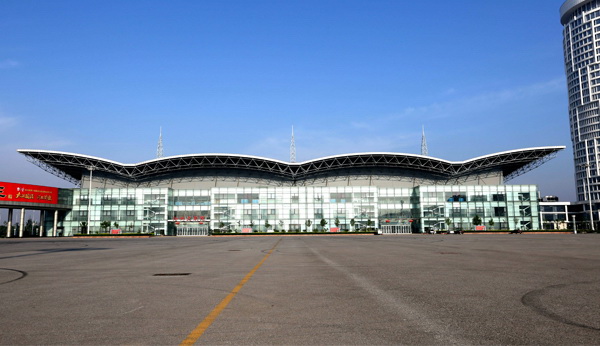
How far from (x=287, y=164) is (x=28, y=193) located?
55.2 m

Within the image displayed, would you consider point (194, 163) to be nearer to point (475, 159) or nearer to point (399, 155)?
point (399, 155)

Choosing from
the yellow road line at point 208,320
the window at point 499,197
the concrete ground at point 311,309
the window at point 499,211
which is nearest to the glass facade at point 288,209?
the window at point 499,211

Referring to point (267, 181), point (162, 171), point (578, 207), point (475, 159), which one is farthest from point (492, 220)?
point (578, 207)

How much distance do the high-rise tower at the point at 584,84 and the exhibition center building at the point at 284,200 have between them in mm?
86854

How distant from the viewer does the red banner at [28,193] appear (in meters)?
85.9

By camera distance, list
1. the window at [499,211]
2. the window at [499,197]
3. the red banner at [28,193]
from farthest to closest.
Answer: the window at [499,197]
the window at [499,211]
the red banner at [28,193]

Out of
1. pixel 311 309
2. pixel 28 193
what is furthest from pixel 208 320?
pixel 28 193

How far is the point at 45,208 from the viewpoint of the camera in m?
95.2

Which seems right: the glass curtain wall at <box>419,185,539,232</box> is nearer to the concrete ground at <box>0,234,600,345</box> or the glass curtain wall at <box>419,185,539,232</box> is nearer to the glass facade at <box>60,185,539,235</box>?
the glass facade at <box>60,185,539,235</box>

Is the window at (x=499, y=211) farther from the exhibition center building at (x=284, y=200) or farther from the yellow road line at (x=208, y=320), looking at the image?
the yellow road line at (x=208, y=320)

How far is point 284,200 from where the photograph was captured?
102 meters

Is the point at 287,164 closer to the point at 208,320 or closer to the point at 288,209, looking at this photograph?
the point at 288,209

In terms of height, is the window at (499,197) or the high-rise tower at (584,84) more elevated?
the high-rise tower at (584,84)

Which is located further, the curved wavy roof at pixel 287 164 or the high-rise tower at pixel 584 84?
the high-rise tower at pixel 584 84
